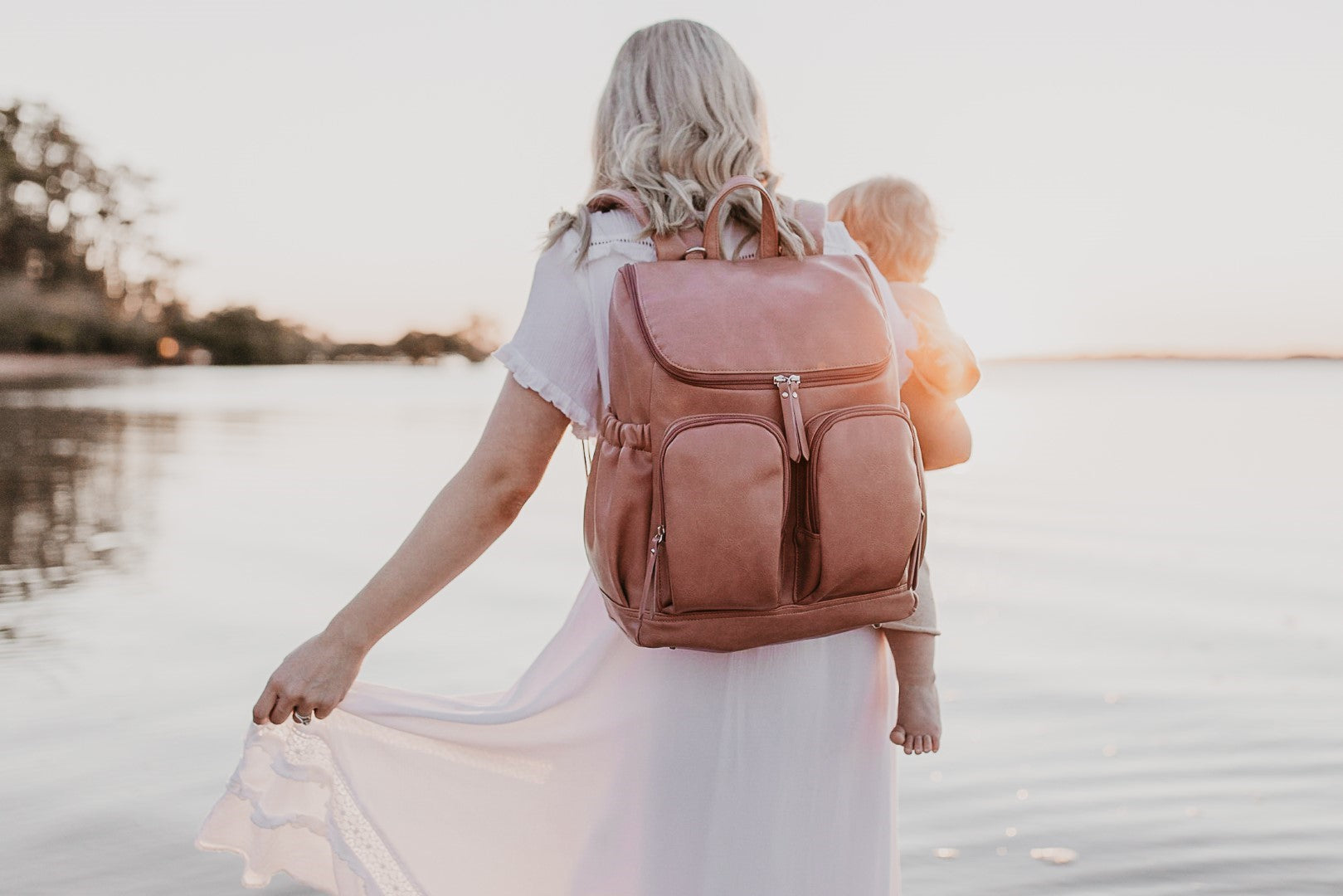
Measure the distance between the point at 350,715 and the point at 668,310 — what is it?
3.01 ft

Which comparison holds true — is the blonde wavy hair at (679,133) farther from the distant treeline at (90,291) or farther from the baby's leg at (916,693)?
the distant treeline at (90,291)

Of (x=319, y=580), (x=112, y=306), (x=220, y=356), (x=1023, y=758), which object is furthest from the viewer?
(x=220, y=356)

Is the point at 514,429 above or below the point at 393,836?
above

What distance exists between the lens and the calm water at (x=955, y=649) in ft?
12.4

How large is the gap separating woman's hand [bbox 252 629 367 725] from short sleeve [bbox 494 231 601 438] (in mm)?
467

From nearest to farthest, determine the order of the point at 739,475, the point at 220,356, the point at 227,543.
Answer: the point at 739,475, the point at 227,543, the point at 220,356

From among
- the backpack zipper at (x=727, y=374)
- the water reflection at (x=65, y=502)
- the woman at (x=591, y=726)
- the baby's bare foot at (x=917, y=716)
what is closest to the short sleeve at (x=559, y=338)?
the woman at (x=591, y=726)

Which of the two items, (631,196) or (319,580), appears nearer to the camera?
(631,196)

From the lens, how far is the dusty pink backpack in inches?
64.2

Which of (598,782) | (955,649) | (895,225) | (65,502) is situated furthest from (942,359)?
(65,502)

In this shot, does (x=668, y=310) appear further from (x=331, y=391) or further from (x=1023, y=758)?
(x=331, y=391)

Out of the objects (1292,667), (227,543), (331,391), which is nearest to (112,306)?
(331,391)

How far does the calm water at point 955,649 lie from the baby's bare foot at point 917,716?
5.17ft

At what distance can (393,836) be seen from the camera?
2.13 m
